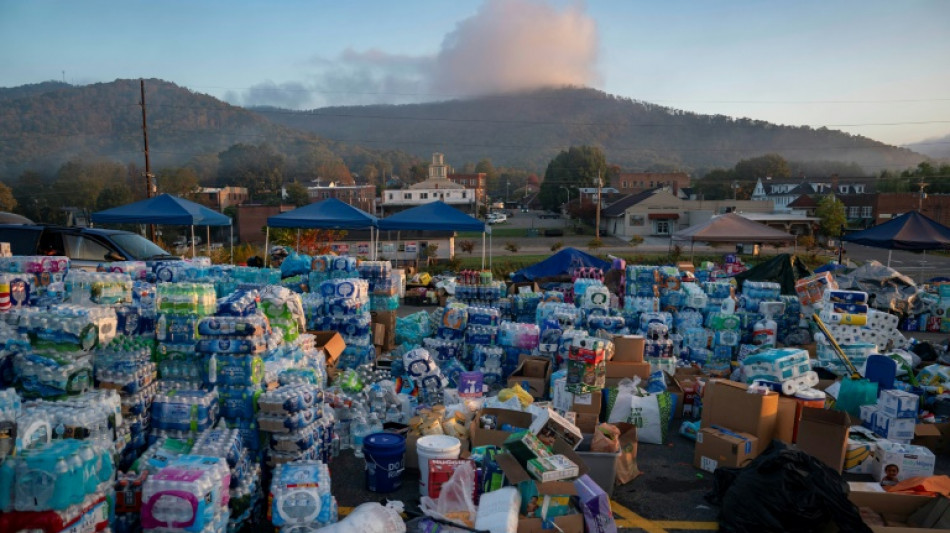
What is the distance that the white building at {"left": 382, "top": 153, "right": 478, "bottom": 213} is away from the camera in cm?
5358

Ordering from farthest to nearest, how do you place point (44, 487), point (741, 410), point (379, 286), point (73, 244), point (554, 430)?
point (379, 286)
point (73, 244)
point (741, 410)
point (554, 430)
point (44, 487)

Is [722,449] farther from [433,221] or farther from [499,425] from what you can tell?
[433,221]

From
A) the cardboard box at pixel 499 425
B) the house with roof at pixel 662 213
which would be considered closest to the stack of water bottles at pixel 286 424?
the cardboard box at pixel 499 425

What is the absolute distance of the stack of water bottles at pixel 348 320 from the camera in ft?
28.1

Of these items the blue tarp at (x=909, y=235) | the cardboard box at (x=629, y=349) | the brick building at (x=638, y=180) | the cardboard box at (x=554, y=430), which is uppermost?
the brick building at (x=638, y=180)

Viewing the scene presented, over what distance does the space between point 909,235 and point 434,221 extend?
1210cm

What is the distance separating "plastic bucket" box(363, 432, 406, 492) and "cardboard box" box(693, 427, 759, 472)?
9.66 feet

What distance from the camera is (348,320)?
8.59 m

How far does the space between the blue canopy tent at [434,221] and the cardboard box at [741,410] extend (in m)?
8.60

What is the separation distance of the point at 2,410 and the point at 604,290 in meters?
8.29

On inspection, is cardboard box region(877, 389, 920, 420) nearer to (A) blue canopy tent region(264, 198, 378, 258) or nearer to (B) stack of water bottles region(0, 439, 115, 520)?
(B) stack of water bottles region(0, 439, 115, 520)

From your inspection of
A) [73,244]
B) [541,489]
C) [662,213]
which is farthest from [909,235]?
[662,213]

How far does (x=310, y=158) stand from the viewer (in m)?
134

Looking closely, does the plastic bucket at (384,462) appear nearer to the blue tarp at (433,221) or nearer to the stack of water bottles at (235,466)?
the stack of water bottles at (235,466)
